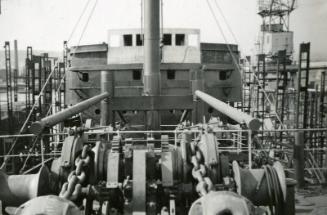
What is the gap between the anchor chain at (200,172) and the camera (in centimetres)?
392

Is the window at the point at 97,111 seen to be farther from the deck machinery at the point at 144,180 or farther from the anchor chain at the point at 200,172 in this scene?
the anchor chain at the point at 200,172

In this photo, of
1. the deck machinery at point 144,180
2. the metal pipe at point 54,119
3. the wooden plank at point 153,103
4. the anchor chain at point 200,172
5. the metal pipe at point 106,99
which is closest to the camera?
the anchor chain at point 200,172

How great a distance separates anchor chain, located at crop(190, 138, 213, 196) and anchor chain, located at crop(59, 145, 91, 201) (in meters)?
1.24

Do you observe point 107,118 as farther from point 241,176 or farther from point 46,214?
point 46,214

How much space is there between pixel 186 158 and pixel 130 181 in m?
0.72

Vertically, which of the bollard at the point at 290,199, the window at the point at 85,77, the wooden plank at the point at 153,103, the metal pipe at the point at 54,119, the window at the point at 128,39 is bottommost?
the bollard at the point at 290,199

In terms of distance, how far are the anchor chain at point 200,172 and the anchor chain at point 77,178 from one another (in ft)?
4.06

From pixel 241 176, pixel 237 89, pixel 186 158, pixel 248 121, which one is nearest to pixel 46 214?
pixel 186 158

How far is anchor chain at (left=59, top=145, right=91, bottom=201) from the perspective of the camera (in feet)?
12.9

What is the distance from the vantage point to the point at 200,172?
4.28 m

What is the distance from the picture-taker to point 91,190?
427 centimetres

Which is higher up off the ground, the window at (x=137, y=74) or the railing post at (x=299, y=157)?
the window at (x=137, y=74)

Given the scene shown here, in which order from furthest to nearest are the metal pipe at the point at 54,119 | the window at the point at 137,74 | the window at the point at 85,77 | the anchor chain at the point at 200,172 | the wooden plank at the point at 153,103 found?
1. the window at the point at 85,77
2. the window at the point at 137,74
3. the wooden plank at the point at 153,103
4. the metal pipe at the point at 54,119
5. the anchor chain at the point at 200,172

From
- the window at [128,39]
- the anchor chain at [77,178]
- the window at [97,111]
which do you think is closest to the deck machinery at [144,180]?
the anchor chain at [77,178]
